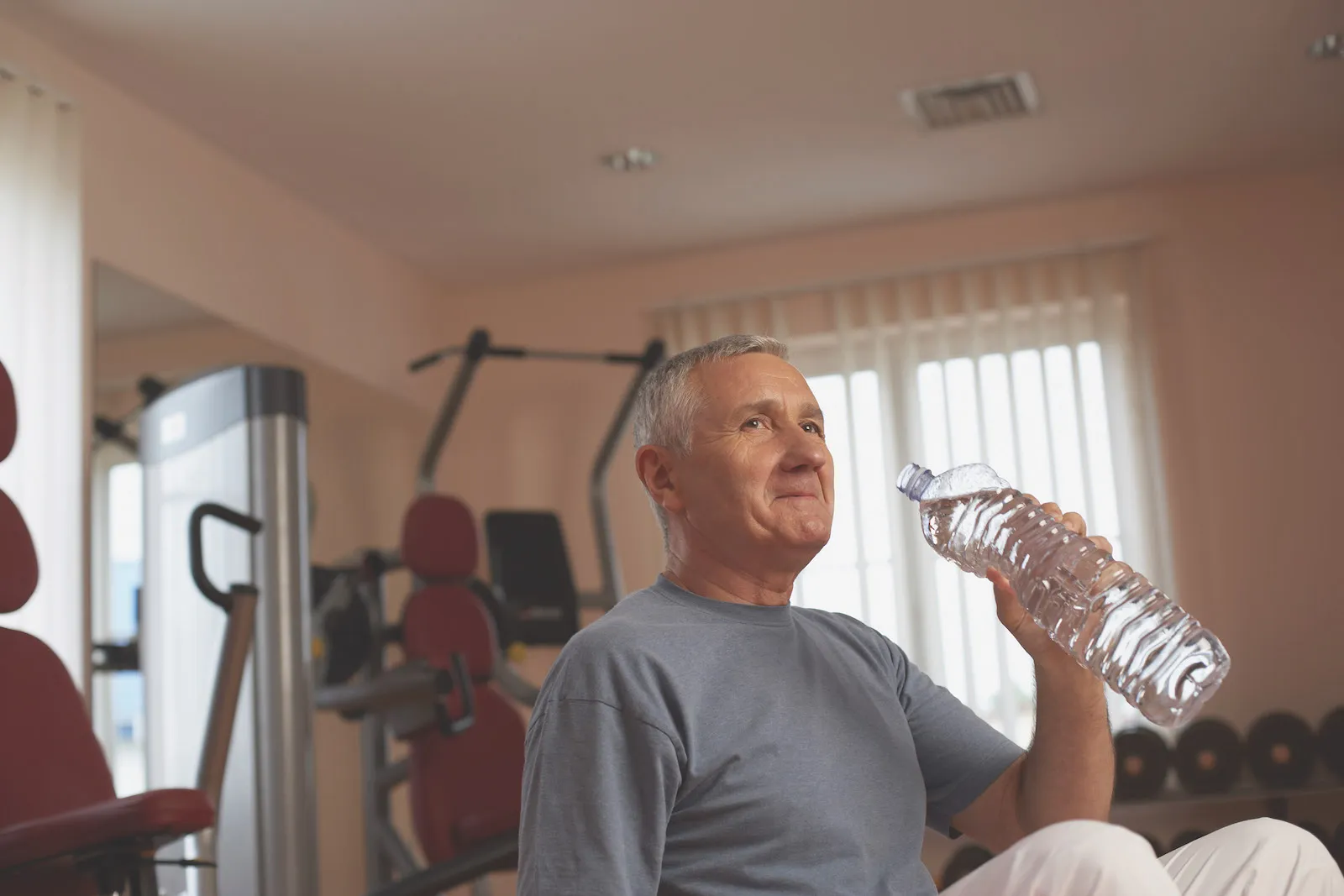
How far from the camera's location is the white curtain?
9.87 ft

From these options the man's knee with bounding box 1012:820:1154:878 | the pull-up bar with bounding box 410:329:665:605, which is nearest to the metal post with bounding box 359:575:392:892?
the pull-up bar with bounding box 410:329:665:605

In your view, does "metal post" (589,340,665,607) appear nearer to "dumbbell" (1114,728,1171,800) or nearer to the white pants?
"dumbbell" (1114,728,1171,800)

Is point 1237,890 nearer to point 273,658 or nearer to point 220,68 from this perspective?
point 273,658

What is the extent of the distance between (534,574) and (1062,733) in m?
3.13

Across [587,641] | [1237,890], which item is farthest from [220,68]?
[1237,890]

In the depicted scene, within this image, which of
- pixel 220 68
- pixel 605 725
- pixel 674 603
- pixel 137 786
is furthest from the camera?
pixel 220 68

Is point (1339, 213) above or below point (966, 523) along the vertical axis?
above

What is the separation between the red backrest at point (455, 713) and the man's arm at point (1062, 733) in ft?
7.02

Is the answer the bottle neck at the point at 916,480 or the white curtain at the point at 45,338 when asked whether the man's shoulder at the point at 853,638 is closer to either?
the bottle neck at the point at 916,480

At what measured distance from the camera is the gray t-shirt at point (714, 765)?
120 cm

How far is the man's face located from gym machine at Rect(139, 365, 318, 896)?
155 cm

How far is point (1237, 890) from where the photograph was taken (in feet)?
4.09

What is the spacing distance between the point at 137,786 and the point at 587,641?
7.60ft

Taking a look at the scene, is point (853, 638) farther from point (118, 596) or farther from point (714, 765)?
point (118, 596)
